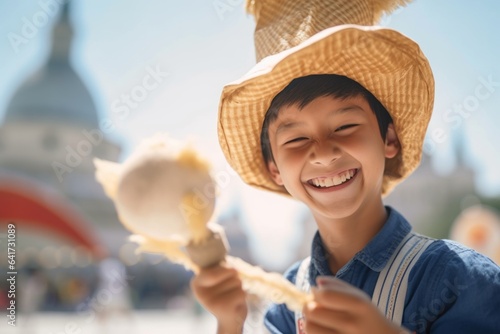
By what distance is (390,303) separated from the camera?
2.94 feet

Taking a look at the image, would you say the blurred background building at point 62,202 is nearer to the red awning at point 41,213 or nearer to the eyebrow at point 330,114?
the red awning at point 41,213

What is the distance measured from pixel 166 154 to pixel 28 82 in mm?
25062

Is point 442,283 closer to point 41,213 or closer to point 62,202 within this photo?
point 41,213

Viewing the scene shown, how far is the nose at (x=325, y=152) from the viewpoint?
3.02 feet

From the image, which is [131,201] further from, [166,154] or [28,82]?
[28,82]

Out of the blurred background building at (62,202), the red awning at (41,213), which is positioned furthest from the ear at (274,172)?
the red awning at (41,213)

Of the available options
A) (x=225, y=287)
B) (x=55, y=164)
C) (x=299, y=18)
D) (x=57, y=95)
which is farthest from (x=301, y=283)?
(x=57, y=95)

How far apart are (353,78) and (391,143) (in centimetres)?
20

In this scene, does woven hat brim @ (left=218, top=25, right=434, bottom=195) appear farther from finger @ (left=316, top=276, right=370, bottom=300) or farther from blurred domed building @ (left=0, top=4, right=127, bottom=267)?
blurred domed building @ (left=0, top=4, right=127, bottom=267)

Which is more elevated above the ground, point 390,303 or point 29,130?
point 390,303

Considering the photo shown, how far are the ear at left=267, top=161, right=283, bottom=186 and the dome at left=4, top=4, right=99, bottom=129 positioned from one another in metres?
21.3

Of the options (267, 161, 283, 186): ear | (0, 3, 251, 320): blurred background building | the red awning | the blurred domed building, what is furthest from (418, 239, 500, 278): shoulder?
the red awning

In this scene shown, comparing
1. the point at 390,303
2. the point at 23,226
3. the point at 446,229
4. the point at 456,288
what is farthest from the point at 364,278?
the point at 446,229

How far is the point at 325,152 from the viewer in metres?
0.92
